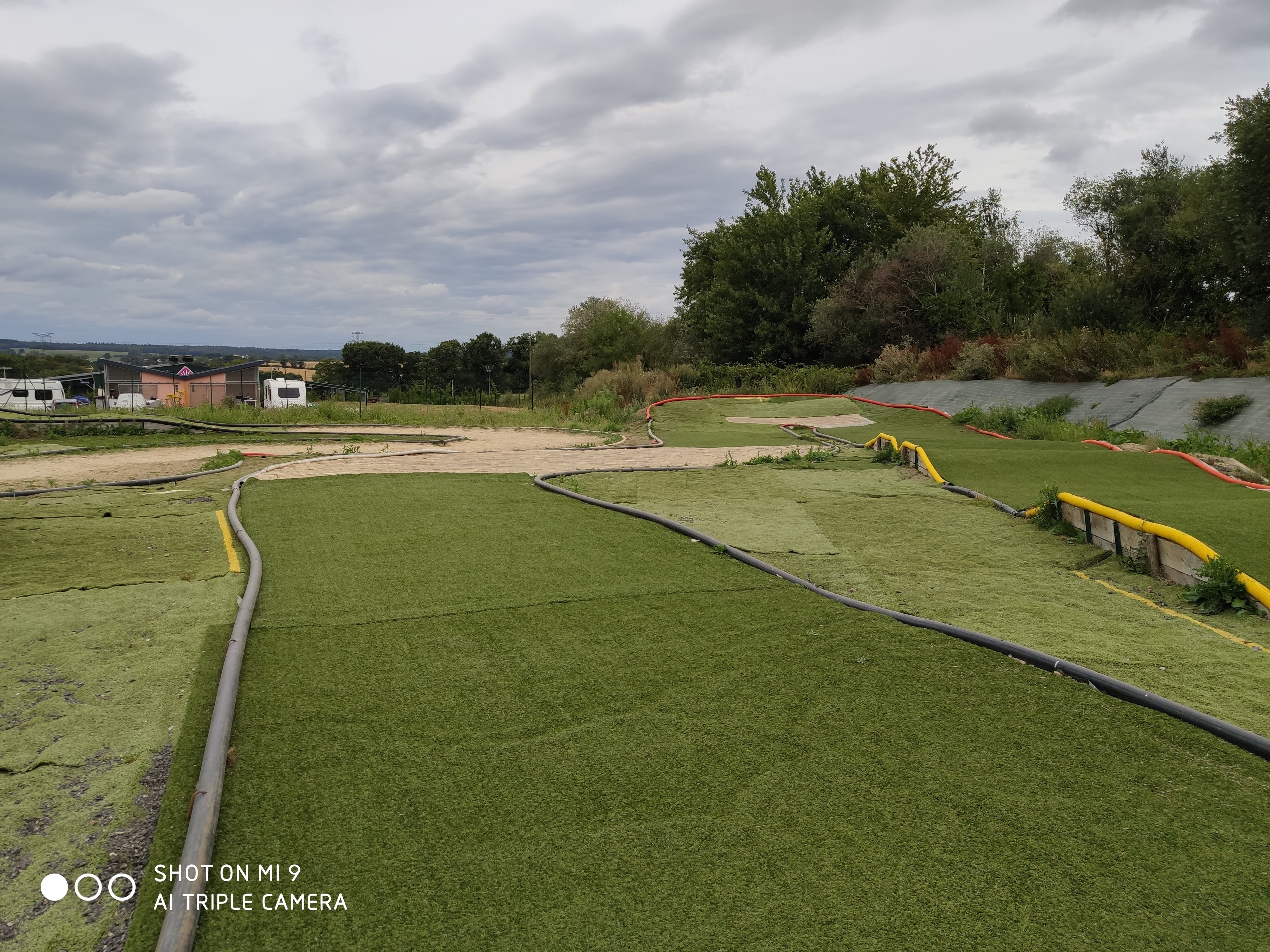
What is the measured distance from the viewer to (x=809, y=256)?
99.3ft

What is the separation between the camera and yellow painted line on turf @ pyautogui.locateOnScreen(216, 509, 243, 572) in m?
5.11

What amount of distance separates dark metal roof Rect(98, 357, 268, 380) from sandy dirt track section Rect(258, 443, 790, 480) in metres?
26.4

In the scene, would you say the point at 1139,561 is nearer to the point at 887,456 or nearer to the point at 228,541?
the point at 887,456

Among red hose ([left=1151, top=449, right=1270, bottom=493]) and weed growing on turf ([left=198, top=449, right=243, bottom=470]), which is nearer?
red hose ([left=1151, top=449, right=1270, bottom=493])

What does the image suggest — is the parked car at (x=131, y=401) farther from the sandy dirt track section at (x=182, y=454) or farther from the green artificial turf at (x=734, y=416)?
the green artificial turf at (x=734, y=416)

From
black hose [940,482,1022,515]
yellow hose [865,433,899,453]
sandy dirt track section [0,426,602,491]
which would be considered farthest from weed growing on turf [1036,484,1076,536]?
sandy dirt track section [0,426,602,491]

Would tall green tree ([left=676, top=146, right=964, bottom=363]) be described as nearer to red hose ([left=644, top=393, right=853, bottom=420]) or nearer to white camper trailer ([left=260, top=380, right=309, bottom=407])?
red hose ([left=644, top=393, right=853, bottom=420])

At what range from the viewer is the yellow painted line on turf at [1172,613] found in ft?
12.1

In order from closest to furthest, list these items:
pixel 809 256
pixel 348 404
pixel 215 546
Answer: pixel 215 546, pixel 348 404, pixel 809 256

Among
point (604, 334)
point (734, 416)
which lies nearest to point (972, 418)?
point (734, 416)

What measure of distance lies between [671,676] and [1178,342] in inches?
539

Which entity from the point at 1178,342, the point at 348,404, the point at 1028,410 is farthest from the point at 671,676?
the point at 348,404

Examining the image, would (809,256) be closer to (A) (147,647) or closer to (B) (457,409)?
(B) (457,409)

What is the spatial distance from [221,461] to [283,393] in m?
34.2
